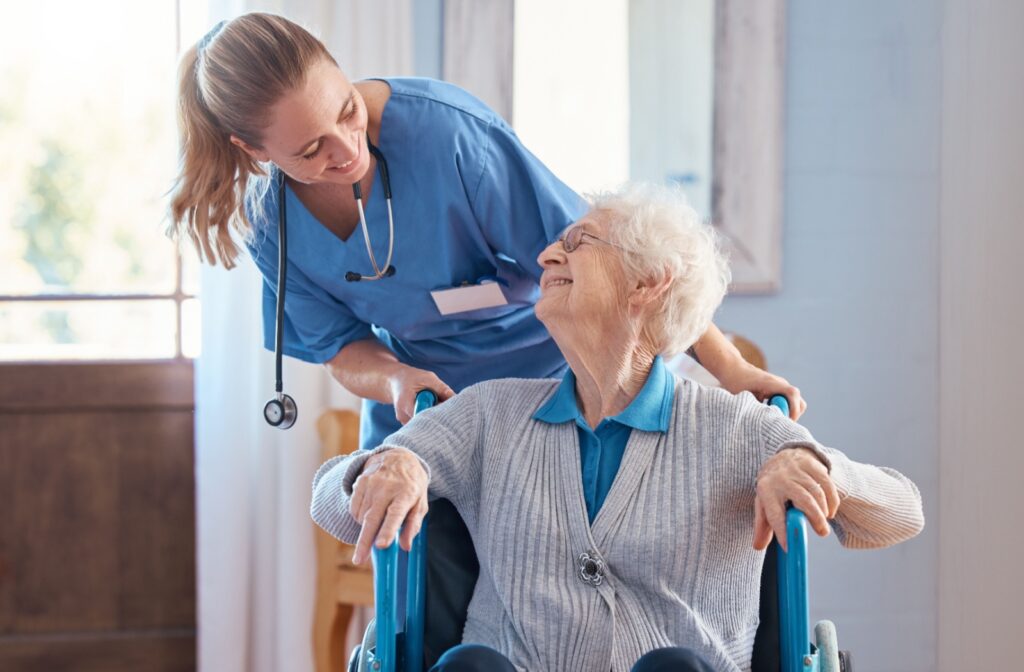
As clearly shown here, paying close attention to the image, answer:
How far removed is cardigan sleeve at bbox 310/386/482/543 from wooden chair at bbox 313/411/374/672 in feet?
3.56

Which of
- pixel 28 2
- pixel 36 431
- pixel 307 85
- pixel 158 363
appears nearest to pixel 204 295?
pixel 158 363

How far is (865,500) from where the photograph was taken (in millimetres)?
1308

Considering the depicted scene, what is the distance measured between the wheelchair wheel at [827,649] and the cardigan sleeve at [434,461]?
1.65 feet

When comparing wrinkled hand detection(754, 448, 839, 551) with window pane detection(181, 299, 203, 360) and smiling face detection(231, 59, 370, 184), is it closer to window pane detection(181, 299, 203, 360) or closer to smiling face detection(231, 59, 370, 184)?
smiling face detection(231, 59, 370, 184)

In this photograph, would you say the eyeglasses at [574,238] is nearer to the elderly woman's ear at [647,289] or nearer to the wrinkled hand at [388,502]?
the elderly woman's ear at [647,289]

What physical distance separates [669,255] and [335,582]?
4.89 feet

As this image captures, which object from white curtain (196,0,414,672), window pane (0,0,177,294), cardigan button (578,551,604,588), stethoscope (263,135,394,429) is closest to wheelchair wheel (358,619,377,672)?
cardigan button (578,551,604,588)

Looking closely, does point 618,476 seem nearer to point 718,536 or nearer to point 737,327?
point 718,536

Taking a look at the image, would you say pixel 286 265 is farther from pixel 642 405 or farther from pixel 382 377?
pixel 642 405

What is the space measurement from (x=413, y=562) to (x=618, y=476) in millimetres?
305

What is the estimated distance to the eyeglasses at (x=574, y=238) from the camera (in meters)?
1.52

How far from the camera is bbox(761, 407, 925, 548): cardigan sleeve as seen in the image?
129 centimetres

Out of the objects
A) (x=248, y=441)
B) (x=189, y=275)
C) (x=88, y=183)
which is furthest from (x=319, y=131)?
(x=88, y=183)

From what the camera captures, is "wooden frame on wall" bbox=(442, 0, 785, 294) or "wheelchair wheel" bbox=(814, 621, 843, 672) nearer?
"wheelchair wheel" bbox=(814, 621, 843, 672)
